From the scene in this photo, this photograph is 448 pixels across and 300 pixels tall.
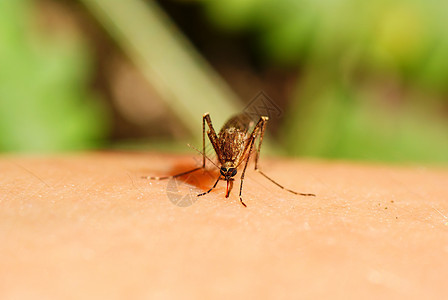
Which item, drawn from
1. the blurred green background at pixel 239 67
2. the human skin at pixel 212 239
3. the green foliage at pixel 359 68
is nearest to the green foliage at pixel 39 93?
the blurred green background at pixel 239 67

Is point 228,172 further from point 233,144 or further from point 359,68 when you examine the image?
point 359,68

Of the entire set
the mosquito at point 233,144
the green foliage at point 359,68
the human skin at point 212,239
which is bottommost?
the human skin at point 212,239

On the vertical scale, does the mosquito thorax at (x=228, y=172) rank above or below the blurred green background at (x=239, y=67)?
below

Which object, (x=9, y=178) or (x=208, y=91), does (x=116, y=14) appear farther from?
(x=9, y=178)

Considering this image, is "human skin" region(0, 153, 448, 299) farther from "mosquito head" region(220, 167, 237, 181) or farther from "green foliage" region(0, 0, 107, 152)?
"green foliage" region(0, 0, 107, 152)

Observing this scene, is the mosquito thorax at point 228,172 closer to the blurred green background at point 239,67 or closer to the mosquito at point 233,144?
the mosquito at point 233,144

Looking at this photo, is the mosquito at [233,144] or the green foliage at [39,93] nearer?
the mosquito at [233,144]

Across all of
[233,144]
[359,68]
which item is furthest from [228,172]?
[359,68]

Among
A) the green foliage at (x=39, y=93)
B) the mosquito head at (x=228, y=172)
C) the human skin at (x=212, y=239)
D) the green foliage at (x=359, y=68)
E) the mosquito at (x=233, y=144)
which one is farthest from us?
the green foliage at (x=359, y=68)
